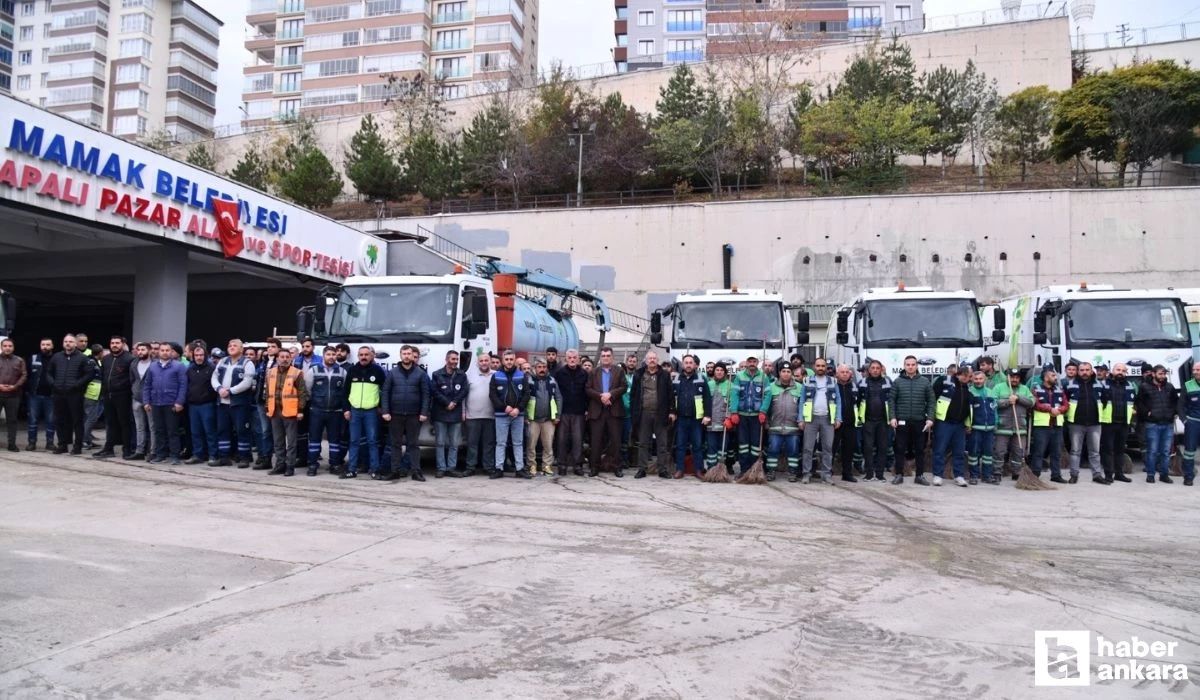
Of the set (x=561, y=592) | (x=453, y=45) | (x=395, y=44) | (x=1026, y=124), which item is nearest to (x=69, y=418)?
(x=561, y=592)

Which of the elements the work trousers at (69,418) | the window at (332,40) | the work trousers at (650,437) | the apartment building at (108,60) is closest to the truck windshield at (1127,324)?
the work trousers at (650,437)

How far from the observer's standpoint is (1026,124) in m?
38.6

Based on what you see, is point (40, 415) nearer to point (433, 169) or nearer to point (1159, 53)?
point (433, 169)

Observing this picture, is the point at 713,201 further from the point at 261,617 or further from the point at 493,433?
the point at 261,617

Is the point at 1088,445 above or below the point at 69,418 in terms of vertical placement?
below

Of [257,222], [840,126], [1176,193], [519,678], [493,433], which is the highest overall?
[840,126]

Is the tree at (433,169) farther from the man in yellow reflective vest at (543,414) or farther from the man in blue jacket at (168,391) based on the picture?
the man in yellow reflective vest at (543,414)

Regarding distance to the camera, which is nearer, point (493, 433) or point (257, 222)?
point (493, 433)

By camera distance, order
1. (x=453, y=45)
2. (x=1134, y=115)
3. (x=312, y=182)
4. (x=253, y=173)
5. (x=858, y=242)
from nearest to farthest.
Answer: (x=858, y=242)
(x=1134, y=115)
(x=312, y=182)
(x=253, y=173)
(x=453, y=45)

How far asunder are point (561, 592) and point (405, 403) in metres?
5.70

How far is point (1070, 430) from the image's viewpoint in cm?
1238

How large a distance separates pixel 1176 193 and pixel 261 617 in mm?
36801

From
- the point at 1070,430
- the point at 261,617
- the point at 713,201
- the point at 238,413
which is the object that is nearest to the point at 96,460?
the point at 238,413

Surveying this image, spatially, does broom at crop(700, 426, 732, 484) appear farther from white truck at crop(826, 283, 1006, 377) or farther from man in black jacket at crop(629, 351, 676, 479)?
white truck at crop(826, 283, 1006, 377)
